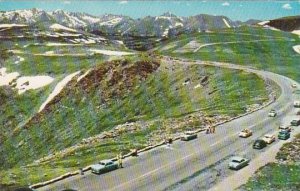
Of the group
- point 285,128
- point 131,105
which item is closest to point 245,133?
point 285,128

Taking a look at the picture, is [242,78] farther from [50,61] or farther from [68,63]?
[50,61]

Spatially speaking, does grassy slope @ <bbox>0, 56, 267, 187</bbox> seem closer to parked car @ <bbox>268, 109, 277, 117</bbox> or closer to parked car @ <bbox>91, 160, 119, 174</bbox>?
parked car @ <bbox>268, 109, 277, 117</bbox>

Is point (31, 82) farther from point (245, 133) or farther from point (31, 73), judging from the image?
point (245, 133)

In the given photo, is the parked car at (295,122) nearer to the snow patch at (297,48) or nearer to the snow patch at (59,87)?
the snow patch at (59,87)

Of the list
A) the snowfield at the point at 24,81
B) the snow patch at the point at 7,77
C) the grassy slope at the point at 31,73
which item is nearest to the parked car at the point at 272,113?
the grassy slope at the point at 31,73

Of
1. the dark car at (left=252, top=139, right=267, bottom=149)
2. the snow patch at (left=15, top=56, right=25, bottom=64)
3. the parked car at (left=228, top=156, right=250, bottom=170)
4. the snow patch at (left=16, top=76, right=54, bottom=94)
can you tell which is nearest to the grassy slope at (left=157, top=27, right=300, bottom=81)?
the snow patch at (left=16, top=76, right=54, bottom=94)

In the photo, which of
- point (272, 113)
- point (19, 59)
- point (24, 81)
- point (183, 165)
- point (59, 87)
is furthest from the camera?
point (19, 59)
